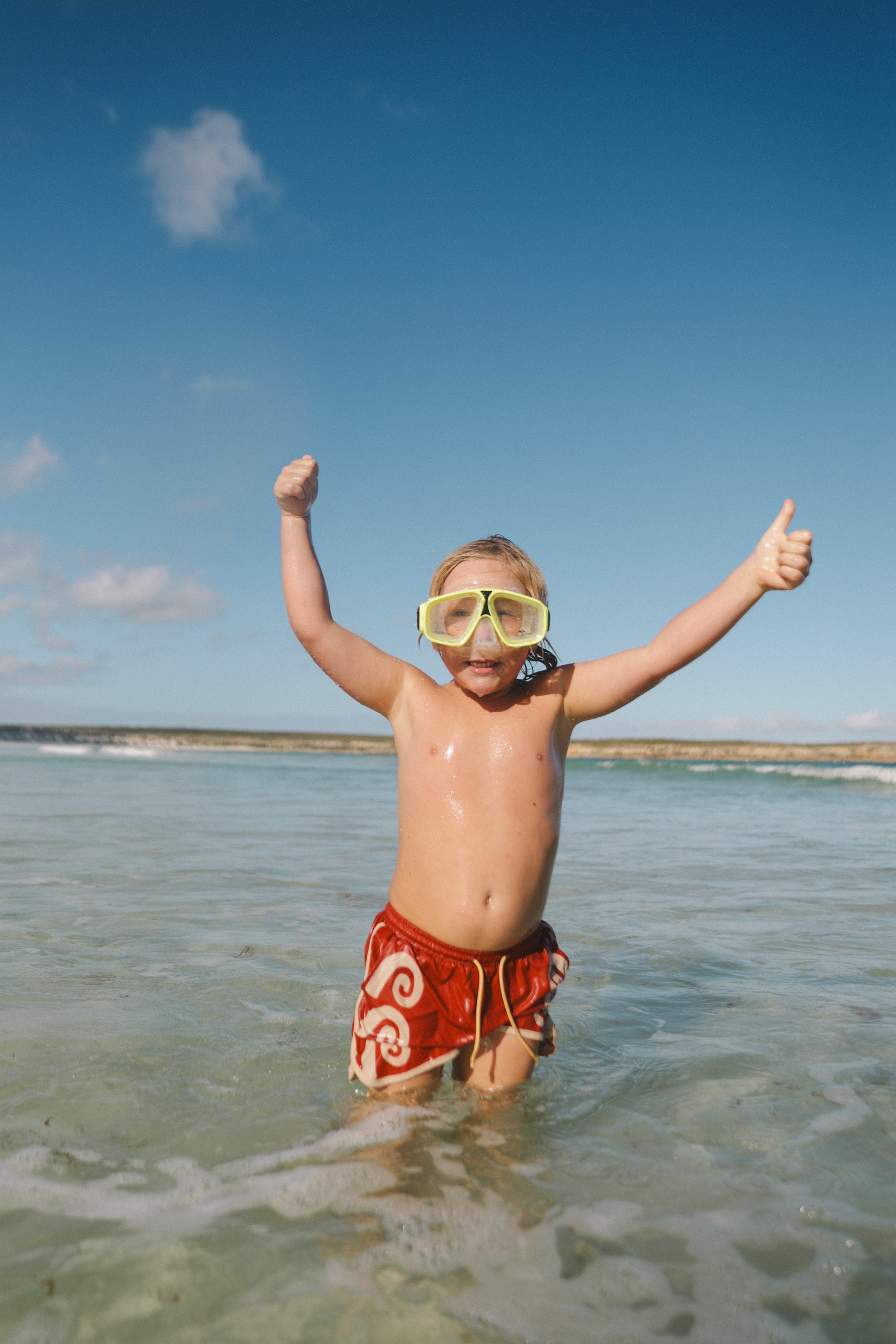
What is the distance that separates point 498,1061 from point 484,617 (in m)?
1.31

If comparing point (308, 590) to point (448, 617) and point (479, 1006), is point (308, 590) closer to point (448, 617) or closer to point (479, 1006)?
point (448, 617)

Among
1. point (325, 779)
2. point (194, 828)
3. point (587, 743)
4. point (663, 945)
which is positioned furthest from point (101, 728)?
point (663, 945)

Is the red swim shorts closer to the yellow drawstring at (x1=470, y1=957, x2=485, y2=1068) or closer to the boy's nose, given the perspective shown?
the yellow drawstring at (x1=470, y1=957, x2=485, y2=1068)

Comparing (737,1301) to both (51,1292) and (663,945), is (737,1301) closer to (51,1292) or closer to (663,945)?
(51,1292)

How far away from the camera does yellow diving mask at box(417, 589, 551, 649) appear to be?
2.61 meters

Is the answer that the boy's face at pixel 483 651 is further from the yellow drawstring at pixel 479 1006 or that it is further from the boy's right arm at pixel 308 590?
Result: the yellow drawstring at pixel 479 1006

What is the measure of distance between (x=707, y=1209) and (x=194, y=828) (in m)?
7.65

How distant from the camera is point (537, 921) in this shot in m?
2.76

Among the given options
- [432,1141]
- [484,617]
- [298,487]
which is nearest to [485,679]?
[484,617]

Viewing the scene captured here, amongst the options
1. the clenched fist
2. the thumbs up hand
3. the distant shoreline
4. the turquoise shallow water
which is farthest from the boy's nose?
the distant shoreline

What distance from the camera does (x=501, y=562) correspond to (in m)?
2.78

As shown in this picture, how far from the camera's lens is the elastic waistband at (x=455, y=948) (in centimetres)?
260

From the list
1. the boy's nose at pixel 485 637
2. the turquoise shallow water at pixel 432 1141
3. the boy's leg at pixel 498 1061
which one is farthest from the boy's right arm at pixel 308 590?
the turquoise shallow water at pixel 432 1141

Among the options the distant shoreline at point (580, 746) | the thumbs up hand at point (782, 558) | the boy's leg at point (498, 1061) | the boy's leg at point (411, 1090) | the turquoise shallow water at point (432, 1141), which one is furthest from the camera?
the distant shoreline at point (580, 746)
